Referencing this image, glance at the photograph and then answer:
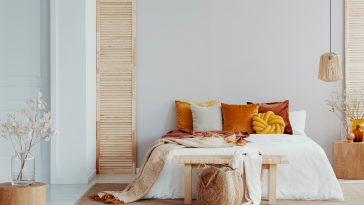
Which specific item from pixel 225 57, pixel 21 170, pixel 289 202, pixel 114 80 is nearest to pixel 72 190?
pixel 114 80

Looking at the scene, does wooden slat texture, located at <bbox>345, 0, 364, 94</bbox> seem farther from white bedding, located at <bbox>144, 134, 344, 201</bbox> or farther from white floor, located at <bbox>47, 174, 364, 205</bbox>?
white bedding, located at <bbox>144, 134, 344, 201</bbox>

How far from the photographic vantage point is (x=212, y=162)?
5.39 meters

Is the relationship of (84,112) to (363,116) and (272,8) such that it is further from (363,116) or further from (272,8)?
(363,116)

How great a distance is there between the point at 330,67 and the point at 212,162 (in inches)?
99.7

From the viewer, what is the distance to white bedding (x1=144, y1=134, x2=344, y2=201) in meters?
5.60

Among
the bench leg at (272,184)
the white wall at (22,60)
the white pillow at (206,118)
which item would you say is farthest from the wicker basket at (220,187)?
the white wall at (22,60)

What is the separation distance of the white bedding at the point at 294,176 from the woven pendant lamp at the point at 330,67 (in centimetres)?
164

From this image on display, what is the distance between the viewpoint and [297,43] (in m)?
7.72

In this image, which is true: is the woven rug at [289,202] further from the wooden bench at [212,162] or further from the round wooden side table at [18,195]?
the round wooden side table at [18,195]

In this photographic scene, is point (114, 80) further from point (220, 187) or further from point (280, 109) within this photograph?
point (220, 187)

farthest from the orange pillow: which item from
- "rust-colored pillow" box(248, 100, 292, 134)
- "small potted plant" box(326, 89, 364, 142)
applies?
"small potted plant" box(326, 89, 364, 142)

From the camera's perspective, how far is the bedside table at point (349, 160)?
6.98m

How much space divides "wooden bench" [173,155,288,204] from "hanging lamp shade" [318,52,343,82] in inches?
83.2

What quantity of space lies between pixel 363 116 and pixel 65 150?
373cm
